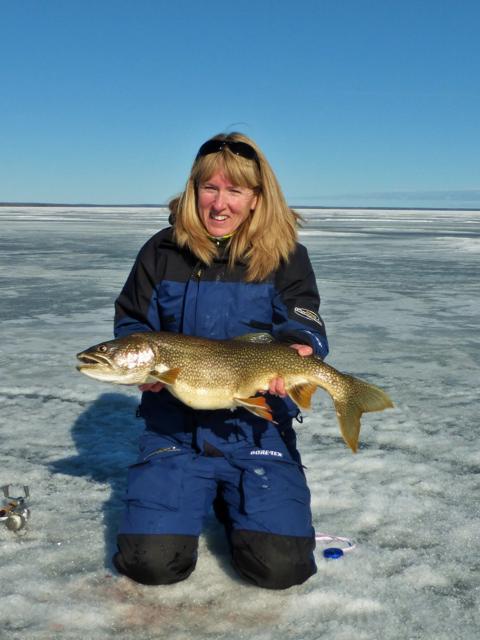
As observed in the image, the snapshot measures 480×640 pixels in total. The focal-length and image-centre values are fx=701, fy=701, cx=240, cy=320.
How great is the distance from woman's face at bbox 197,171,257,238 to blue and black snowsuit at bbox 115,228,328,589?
0.14 m

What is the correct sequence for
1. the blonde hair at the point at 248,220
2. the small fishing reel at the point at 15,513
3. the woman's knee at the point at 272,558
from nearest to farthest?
the woman's knee at the point at 272,558 → the small fishing reel at the point at 15,513 → the blonde hair at the point at 248,220

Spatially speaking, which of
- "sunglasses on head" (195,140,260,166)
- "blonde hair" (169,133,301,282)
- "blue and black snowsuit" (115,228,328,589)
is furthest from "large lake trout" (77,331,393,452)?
"sunglasses on head" (195,140,260,166)

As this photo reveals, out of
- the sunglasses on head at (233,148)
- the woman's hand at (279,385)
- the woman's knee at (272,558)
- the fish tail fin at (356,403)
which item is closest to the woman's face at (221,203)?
the sunglasses on head at (233,148)

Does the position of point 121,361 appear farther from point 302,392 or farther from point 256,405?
point 302,392

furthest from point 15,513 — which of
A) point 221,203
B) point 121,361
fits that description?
point 221,203

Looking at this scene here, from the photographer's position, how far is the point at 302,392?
332 cm

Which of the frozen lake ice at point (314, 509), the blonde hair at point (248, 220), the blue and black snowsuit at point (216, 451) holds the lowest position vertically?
the frozen lake ice at point (314, 509)

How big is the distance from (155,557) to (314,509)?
3.33 ft

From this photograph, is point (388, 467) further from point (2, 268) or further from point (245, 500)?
point (2, 268)

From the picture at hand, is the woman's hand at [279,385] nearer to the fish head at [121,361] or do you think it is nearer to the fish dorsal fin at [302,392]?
the fish dorsal fin at [302,392]

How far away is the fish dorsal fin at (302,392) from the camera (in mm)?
3312

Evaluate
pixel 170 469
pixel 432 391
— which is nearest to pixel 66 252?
pixel 432 391

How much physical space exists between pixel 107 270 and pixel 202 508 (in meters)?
11.4

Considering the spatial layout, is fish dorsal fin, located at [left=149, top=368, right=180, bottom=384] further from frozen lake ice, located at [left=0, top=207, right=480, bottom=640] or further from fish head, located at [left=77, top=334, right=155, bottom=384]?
frozen lake ice, located at [left=0, top=207, right=480, bottom=640]
